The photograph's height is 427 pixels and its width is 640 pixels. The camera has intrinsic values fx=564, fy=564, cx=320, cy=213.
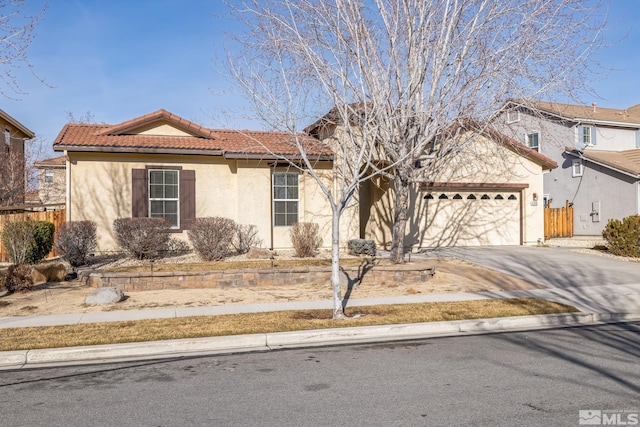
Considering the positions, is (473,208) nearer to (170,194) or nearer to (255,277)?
(255,277)

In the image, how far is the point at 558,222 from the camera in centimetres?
2900

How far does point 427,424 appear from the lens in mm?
4945

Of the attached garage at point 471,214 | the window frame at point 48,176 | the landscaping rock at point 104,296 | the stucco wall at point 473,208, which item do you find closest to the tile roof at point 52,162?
the window frame at point 48,176

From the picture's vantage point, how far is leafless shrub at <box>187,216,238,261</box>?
1531 centimetres

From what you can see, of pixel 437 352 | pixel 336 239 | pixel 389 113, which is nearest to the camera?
pixel 437 352

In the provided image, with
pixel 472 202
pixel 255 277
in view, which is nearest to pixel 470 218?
pixel 472 202

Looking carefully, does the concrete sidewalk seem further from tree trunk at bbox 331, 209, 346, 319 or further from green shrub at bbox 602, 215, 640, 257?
green shrub at bbox 602, 215, 640, 257

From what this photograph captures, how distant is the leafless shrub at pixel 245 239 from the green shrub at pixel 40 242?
5.30 metres

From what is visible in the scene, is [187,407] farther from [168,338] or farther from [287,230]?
[287,230]

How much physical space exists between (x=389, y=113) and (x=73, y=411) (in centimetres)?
1011

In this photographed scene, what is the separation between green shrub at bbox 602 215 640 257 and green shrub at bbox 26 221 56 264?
18.1 metres

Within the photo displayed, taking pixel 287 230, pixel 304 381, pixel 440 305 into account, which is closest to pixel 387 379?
pixel 304 381

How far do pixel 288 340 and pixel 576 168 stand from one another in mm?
26695

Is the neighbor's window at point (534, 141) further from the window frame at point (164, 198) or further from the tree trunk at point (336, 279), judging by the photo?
the tree trunk at point (336, 279)
